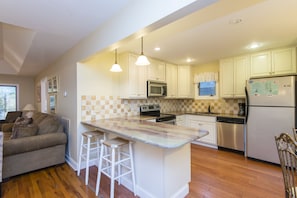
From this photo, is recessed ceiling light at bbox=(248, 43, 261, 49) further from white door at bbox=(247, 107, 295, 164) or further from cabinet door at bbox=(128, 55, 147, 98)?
cabinet door at bbox=(128, 55, 147, 98)

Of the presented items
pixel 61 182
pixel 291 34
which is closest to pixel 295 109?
pixel 291 34

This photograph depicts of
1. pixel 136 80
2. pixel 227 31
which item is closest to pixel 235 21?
pixel 227 31

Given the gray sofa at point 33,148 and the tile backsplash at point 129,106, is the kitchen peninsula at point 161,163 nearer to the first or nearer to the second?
the tile backsplash at point 129,106

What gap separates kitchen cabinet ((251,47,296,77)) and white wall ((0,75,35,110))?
24.8 ft

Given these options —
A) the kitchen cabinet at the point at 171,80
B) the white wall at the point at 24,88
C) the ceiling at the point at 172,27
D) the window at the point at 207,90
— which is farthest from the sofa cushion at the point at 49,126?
the white wall at the point at 24,88

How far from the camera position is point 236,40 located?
2570 mm

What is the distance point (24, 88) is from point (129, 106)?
5191 millimetres

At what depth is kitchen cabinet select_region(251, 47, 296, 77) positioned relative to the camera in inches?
112

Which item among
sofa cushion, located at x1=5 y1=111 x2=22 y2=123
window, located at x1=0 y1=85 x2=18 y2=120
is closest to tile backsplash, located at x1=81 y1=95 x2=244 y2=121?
sofa cushion, located at x1=5 y1=111 x2=22 y2=123

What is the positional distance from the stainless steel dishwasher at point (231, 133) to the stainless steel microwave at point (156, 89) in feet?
4.74

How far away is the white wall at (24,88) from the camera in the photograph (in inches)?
230

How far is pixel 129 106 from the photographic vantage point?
3.49 meters

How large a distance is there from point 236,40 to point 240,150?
7.46 feet

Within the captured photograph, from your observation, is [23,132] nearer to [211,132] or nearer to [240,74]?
[211,132]
